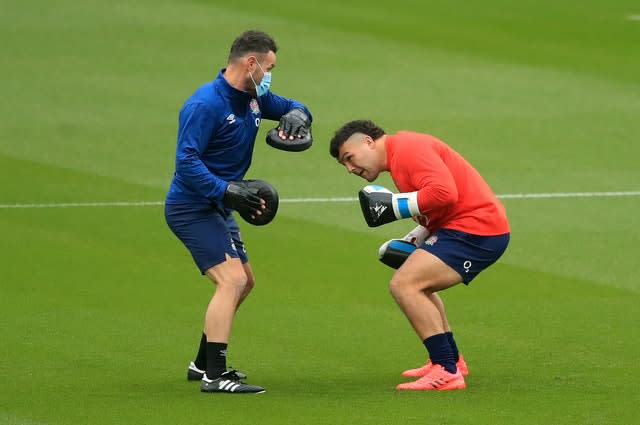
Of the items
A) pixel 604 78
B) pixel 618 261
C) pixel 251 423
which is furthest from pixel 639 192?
pixel 251 423

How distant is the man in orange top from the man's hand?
644 millimetres

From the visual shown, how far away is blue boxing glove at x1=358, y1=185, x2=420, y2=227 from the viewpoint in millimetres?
9234

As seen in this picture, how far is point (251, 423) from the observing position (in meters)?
8.32

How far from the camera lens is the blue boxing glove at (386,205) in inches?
364

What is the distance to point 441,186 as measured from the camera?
9109 millimetres

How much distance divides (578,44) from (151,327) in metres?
16.1

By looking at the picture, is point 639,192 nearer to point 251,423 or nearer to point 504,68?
point 504,68

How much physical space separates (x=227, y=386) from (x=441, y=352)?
1.49m

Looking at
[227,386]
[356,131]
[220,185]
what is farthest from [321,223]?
[227,386]

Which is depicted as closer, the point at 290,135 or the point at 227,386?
the point at 227,386

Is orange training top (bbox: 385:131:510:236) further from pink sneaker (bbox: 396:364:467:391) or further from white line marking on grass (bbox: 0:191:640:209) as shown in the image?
white line marking on grass (bbox: 0:191:640:209)

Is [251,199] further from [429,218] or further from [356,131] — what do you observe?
[429,218]

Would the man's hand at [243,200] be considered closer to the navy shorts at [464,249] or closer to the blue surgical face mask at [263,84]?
the blue surgical face mask at [263,84]

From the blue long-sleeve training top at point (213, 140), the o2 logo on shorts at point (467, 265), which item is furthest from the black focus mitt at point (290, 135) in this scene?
the o2 logo on shorts at point (467, 265)
